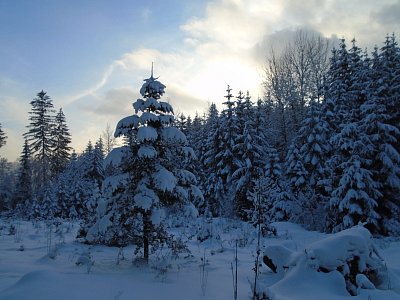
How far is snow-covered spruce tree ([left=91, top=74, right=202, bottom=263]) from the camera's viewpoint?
7.40 m

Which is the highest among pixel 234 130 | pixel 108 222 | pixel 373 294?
pixel 234 130

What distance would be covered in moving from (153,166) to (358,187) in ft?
36.2

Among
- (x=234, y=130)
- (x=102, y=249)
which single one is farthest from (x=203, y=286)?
(x=234, y=130)

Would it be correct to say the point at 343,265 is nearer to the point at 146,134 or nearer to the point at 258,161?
the point at 146,134

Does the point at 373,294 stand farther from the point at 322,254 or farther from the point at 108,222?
the point at 108,222

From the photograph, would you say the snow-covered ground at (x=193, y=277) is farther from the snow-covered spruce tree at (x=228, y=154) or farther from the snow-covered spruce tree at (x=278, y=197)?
the snow-covered spruce tree at (x=228, y=154)

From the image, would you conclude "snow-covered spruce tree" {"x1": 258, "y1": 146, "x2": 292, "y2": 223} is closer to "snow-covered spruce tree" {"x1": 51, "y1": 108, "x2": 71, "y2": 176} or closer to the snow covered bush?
the snow covered bush

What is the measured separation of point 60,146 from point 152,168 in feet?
140

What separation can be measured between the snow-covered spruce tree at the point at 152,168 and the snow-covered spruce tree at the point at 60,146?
129ft

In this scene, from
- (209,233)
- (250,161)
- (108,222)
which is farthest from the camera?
(250,161)

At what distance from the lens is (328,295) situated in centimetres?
529

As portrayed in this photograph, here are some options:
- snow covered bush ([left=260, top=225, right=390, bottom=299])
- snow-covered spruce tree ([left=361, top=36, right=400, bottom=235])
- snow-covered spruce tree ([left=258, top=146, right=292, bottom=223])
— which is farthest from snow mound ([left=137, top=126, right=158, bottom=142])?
snow-covered spruce tree ([left=258, top=146, right=292, bottom=223])

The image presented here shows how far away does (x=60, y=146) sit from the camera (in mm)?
46281

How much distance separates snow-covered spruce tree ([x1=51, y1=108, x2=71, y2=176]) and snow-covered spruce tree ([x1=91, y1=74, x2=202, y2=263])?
39392mm
